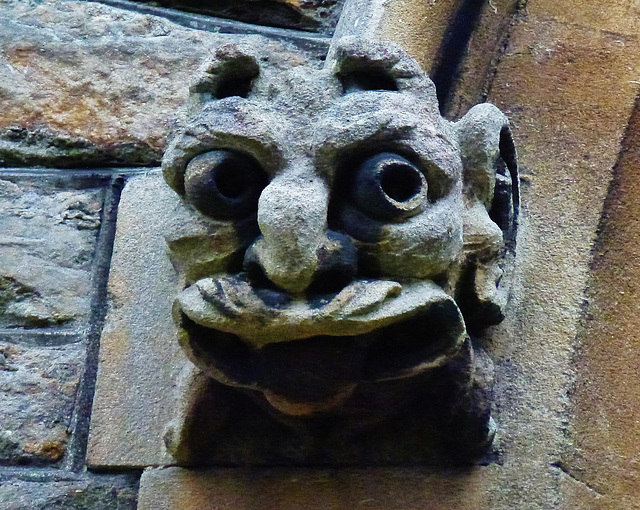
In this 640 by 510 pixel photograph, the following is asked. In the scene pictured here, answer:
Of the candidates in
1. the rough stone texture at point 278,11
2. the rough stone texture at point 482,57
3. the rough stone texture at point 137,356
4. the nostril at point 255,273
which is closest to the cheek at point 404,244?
the nostril at point 255,273

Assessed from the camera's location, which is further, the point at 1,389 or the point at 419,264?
the point at 1,389

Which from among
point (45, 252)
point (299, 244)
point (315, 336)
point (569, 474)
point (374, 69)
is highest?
point (374, 69)

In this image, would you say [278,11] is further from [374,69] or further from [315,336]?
[315,336]

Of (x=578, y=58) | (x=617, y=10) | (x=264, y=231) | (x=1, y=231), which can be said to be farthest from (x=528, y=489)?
(x=1, y=231)

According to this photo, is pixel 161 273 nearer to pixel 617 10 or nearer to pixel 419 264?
pixel 419 264

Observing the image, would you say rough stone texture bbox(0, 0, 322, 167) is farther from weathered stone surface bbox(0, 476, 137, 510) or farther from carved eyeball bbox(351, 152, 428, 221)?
carved eyeball bbox(351, 152, 428, 221)

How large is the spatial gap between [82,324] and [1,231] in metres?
0.23

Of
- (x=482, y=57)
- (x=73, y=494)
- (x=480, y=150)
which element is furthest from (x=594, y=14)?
(x=73, y=494)

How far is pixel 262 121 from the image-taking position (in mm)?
1009

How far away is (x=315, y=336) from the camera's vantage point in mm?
972

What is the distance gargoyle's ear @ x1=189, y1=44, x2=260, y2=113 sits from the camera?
1.10 metres

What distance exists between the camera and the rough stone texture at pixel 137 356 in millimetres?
1282

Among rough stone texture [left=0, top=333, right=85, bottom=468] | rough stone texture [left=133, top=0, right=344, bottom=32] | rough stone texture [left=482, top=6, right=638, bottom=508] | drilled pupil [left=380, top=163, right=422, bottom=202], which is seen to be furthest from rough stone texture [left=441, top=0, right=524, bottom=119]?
rough stone texture [left=0, top=333, right=85, bottom=468]

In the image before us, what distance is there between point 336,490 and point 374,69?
0.54 metres
